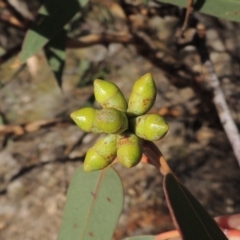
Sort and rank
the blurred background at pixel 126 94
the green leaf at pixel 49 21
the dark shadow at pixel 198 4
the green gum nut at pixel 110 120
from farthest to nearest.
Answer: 1. the blurred background at pixel 126 94
2. the green leaf at pixel 49 21
3. the dark shadow at pixel 198 4
4. the green gum nut at pixel 110 120

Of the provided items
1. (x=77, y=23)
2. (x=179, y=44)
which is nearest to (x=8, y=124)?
(x=77, y=23)

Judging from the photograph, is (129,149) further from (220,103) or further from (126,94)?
(126,94)

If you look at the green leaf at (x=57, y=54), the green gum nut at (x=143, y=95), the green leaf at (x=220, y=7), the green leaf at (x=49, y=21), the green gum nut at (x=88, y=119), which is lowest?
the green leaf at (x=57, y=54)

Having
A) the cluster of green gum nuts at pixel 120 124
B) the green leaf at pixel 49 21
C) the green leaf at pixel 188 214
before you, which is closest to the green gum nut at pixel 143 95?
the cluster of green gum nuts at pixel 120 124

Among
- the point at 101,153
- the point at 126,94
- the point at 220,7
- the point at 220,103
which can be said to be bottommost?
the point at 126,94

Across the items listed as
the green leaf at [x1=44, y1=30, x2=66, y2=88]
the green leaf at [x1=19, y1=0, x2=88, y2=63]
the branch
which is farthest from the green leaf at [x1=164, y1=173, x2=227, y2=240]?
the branch

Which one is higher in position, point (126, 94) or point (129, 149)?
point (129, 149)

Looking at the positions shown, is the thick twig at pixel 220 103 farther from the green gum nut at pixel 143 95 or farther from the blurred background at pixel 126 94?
the green gum nut at pixel 143 95

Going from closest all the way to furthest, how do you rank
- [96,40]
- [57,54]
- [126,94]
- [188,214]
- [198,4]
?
1. [188,214]
2. [198,4]
3. [57,54]
4. [96,40]
5. [126,94]

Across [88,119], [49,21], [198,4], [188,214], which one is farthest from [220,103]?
[88,119]
